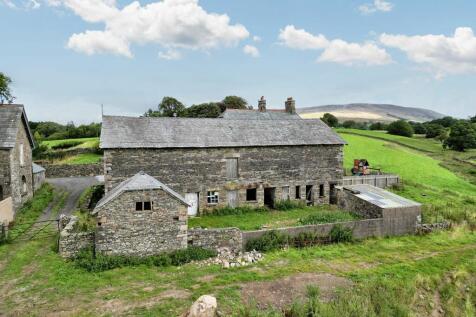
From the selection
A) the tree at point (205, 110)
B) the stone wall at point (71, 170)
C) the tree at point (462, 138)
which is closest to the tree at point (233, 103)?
the tree at point (205, 110)

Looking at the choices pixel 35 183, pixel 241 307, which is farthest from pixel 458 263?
pixel 35 183

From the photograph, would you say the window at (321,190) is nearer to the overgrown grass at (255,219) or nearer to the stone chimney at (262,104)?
the overgrown grass at (255,219)

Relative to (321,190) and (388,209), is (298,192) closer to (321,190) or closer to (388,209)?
(321,190)

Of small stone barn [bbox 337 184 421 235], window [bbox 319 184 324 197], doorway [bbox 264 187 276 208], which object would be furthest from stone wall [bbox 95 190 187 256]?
window [bbox 319 184 324 197]

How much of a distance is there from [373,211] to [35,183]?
1072 inches

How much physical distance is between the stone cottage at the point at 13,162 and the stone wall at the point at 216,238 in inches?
443

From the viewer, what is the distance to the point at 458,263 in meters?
17.4

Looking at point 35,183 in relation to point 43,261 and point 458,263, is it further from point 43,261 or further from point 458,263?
point 458,263

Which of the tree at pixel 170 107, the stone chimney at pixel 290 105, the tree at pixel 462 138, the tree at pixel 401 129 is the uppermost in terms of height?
the tree at pixel 170 107

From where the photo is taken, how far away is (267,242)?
1795 centimetres

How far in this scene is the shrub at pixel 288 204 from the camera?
26234 millimetres

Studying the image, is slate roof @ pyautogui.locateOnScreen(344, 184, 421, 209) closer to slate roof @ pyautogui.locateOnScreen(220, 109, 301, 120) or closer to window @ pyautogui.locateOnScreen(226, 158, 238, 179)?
window @ pyautogui.locateOnScreen(226, 158, 238, 179)

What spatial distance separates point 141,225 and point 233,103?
2328 inches

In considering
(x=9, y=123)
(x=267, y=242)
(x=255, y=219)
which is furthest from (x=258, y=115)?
(x=9, y=123)
